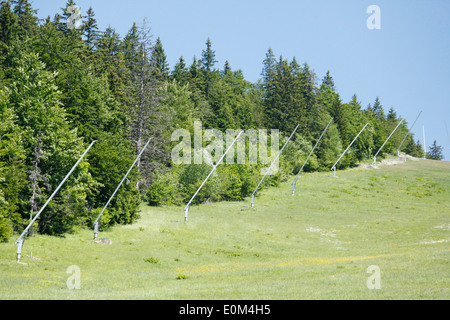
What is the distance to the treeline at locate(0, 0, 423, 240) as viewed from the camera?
163 feet

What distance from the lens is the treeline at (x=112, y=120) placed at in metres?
49.7

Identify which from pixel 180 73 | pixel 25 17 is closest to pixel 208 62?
pixel 180 73

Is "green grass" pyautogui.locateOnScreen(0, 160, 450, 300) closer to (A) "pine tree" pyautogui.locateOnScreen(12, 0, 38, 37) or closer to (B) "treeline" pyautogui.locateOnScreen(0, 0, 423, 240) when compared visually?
(B) "treeline" pyautogui.locateOnScreen(0, 0, 423, 240)

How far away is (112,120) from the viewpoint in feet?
237

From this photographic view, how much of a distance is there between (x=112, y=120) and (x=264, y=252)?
33064mm

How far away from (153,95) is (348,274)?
46.9 meters

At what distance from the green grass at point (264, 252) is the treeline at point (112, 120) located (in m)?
3.71

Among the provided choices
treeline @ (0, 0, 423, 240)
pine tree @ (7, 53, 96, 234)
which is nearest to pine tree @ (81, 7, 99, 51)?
treeline @ (0, 0, 423, 240)

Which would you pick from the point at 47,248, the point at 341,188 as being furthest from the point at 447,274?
the point at 341,188

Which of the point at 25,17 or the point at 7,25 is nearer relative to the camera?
the point at 7,25

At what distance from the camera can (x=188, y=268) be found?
41.5 m

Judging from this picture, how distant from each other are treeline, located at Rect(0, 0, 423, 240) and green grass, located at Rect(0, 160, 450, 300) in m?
3.71

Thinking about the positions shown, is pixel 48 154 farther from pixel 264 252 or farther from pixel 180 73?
pixel 180 73
